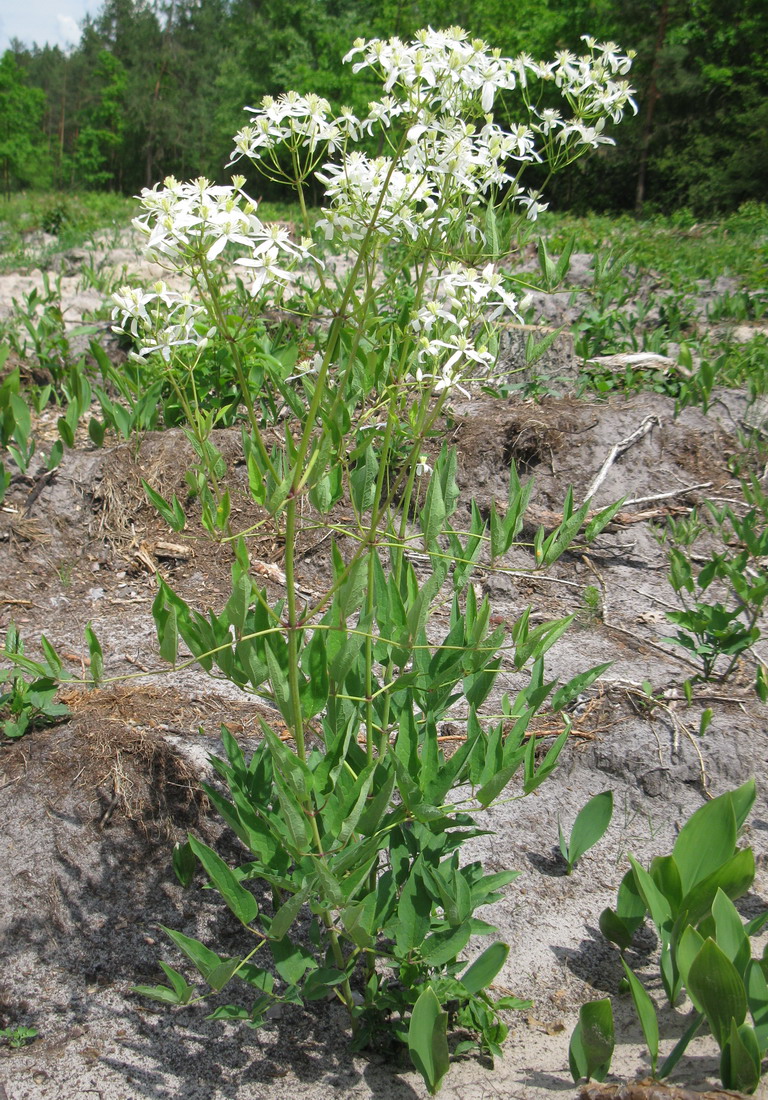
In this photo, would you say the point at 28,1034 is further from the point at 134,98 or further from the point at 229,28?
the point at 229,28

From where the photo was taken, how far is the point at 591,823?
2.02m

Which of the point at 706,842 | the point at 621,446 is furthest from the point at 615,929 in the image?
the point at 621,446

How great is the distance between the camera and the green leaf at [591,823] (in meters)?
2.00

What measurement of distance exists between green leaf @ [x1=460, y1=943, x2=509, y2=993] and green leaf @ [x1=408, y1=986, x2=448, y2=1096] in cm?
14

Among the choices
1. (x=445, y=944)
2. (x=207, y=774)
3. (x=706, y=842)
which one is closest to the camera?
(x=445, y=944)

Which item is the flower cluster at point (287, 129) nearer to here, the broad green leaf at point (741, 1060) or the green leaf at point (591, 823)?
the green leaf at point (591, 823)

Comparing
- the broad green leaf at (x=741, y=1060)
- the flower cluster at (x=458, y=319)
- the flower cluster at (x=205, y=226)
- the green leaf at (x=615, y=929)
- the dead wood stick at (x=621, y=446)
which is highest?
the flower cluster at (x=205, y=226)

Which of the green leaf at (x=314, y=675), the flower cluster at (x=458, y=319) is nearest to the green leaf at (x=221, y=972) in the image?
the green leaf at (x=314, y=675)

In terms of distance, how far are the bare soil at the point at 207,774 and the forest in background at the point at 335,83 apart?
1.58m

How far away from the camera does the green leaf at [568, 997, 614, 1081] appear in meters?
1.45

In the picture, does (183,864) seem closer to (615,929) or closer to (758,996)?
(615,929)

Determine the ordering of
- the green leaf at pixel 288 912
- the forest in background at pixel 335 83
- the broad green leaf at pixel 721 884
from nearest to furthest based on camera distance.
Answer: the green leaf at pixel 288 912
the broad green leaf at pixel 721 884
the forest in background at pixel 335 83

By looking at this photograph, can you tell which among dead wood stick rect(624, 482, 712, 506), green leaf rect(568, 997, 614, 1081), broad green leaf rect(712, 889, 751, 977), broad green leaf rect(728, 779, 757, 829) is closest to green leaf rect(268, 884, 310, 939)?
green leaf rect(568, 997, 614, 1081)

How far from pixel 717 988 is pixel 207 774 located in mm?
1304
